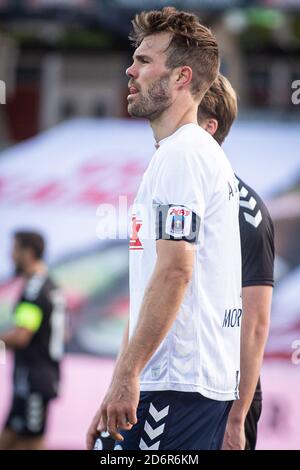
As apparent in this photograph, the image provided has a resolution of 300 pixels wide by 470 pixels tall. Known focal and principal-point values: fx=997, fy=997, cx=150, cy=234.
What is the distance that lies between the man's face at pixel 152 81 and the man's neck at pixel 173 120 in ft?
0.07

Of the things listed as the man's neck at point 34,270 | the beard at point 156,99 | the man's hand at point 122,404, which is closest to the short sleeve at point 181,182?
the beard at point 156,99

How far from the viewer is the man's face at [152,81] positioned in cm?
356

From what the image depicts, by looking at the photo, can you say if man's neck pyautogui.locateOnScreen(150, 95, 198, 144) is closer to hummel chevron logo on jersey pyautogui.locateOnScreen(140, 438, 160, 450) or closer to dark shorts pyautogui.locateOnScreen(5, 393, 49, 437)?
hummel chevron logo on jersey pyautogui.locateOnScreen(140, 438, 160, 450)

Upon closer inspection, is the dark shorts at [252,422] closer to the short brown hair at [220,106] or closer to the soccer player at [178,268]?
the soccer player at [178,268]

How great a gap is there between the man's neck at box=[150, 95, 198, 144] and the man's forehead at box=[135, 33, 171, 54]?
0.21m

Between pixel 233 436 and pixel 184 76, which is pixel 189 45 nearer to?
pixel 184 76

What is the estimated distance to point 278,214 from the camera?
10.6 m

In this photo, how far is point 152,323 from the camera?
3250 mm

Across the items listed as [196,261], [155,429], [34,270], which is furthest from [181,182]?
[34,270]

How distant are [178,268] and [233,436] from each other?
3.74 feet

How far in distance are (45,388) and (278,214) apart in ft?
12.0

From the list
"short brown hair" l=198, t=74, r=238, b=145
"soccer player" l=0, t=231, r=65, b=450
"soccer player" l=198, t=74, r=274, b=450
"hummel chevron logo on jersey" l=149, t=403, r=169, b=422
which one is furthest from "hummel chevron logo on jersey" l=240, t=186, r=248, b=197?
"soccer player" l=0, t=231, r=65, b=450

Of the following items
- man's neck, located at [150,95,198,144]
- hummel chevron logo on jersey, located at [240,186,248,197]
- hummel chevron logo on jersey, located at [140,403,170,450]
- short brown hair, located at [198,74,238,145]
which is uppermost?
short brown hair, located at [198,74,238,145]

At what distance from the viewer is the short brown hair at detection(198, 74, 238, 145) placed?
13.8 ft
